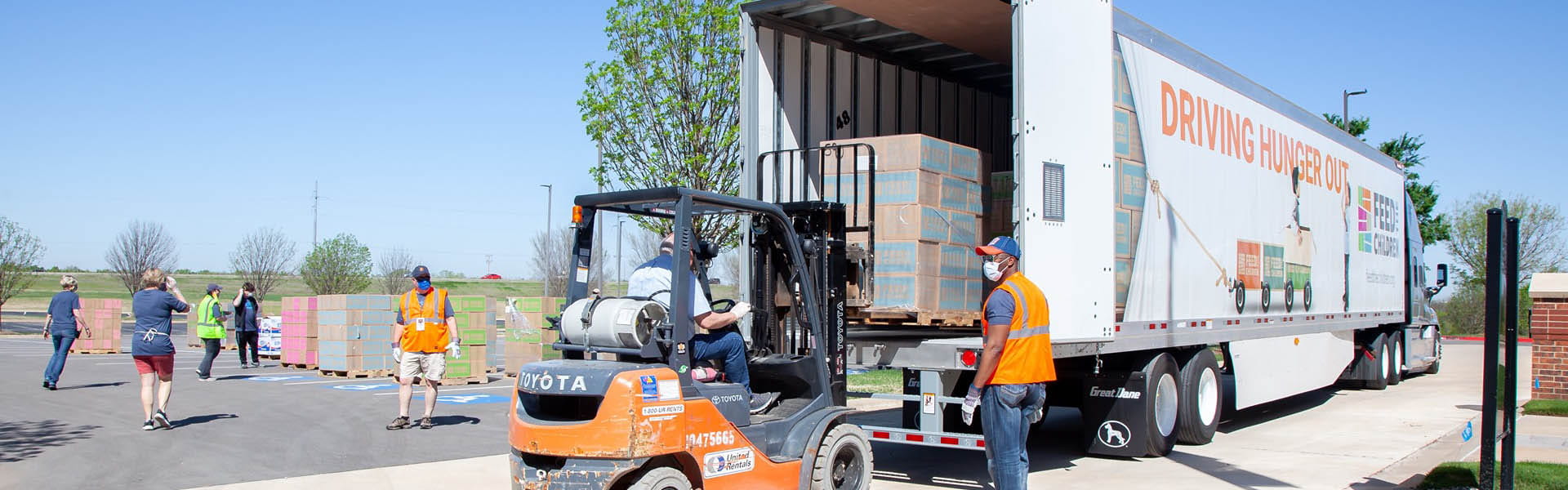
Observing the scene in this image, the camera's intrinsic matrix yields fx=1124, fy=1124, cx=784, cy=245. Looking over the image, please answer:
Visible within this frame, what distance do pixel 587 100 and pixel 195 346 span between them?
1797 cm

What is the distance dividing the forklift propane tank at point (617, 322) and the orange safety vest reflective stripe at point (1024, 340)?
1.88 metres

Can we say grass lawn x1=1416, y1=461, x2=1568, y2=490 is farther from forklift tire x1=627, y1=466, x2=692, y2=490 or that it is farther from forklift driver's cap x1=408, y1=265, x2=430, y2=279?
forklift driver's cap x1=408, y1=265, x2=430, y2=279

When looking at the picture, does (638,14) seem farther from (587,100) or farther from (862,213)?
(862,213)

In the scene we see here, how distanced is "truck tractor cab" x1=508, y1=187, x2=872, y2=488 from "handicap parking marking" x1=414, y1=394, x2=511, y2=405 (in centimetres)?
714

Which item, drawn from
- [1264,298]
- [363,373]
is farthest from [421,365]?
[1264,298]

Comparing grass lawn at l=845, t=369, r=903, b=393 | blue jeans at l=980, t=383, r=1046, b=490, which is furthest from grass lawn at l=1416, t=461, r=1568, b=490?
grass lawn at l=845, t=369, r=903, b=393

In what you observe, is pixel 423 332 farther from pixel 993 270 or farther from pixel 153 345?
pixel 993 270

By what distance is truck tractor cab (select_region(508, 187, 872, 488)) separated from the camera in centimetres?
582

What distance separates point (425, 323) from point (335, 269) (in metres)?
34.4

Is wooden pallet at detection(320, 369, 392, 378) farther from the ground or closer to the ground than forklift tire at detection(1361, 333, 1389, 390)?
closer to the ground

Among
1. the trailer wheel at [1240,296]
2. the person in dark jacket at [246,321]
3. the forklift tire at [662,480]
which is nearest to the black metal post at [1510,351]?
the trailer wheel at [1240,296]

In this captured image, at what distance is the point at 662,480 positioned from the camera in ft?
19.1

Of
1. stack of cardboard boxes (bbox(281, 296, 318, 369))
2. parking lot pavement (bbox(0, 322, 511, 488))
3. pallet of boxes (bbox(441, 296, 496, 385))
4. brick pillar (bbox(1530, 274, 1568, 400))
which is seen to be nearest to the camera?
parking lot pavement (bbox(0, 322, 511, 488))

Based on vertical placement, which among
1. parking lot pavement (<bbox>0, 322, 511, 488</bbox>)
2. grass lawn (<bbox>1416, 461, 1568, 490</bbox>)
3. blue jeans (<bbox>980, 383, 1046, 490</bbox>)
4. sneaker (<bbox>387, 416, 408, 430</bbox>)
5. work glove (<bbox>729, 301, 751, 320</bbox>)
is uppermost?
work glove (<bbox>729, 301, 751, 320</bbox>)
